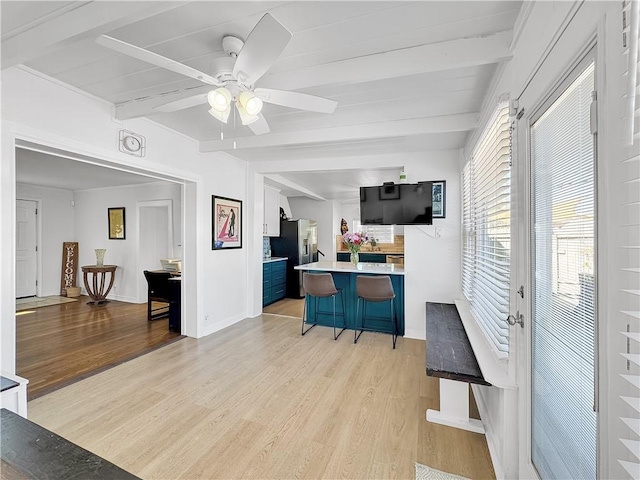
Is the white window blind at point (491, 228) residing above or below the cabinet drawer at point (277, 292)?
above

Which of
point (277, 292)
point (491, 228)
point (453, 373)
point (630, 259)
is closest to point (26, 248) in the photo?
Answer: point (277, 292)

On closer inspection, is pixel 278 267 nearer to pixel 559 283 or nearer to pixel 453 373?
pixel 453 373

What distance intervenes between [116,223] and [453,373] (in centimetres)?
660

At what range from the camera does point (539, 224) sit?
1.35 meters

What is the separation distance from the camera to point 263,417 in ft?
6.95

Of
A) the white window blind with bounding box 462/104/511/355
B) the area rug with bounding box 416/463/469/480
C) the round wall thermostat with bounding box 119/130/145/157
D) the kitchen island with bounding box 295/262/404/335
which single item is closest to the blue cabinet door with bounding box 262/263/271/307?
the kitchen island with bounding box 295/262/404/335

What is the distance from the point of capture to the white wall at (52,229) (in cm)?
600

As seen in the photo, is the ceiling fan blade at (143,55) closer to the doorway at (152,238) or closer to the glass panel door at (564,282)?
the glass panel door at (564,282)

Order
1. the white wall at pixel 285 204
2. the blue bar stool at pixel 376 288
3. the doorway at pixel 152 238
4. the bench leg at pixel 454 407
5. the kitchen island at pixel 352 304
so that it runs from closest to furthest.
Answer: 1. the bench leg at pixel 454 407
2. the blue bar stool at pixel 376 288
3. the kitchen island at pixel 352 304
4. the doorway at pixel 152 238
5. the white wall at pixel 285 204

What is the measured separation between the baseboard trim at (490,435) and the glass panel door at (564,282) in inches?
11.3

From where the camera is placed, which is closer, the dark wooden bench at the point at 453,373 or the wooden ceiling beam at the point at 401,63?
the wooden ceiling beam at the point at 401,63

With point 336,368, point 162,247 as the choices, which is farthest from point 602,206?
point 162,247

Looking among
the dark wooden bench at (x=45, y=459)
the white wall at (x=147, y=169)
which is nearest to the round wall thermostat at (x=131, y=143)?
the white wall at (x=147, y=169)

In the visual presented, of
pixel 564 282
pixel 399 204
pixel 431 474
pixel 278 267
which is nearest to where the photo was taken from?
pixel 564 282
